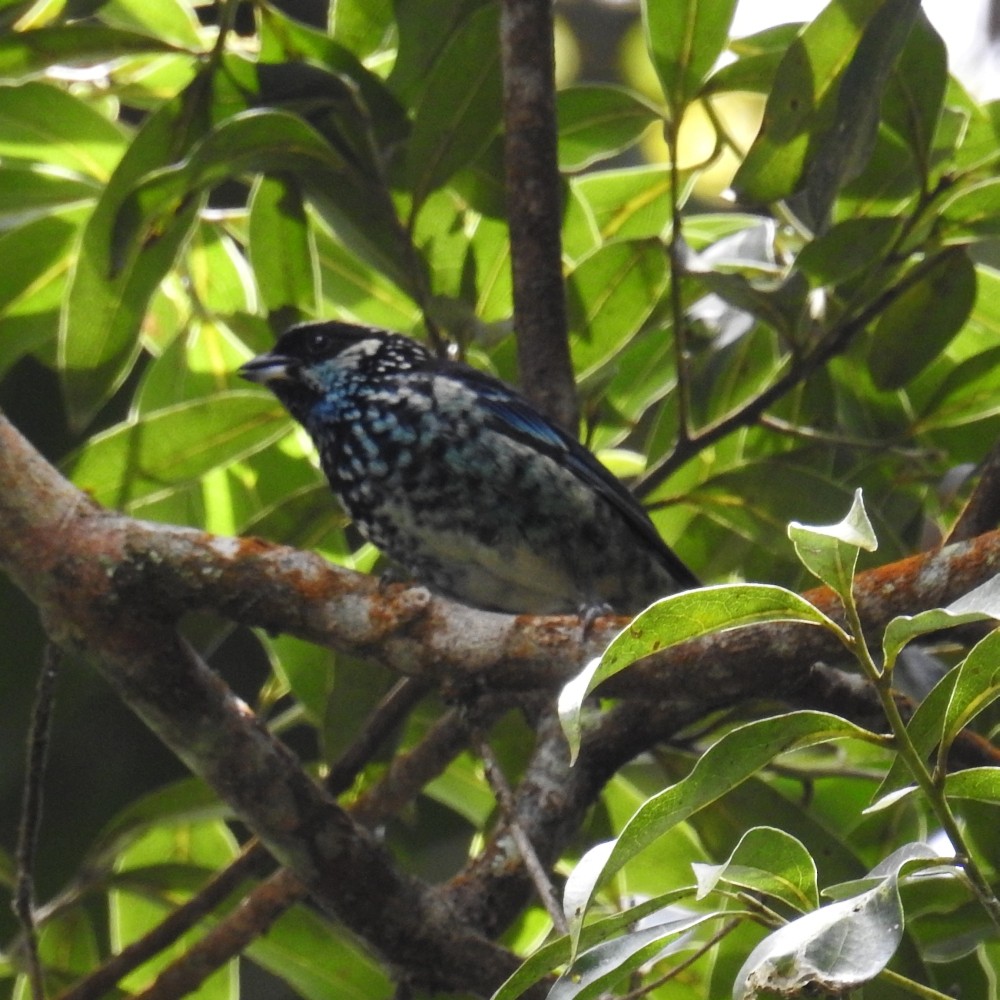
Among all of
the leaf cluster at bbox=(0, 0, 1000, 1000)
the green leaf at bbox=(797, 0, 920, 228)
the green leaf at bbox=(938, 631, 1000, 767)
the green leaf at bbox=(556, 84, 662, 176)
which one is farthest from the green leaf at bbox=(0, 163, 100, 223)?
the green leaf at bbox=(938, 631, 1000, 767)

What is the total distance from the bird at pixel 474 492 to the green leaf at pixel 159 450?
0.76 ft

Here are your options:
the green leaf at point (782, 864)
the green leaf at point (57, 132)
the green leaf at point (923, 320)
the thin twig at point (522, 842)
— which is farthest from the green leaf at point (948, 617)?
the green leaf at point (57, 132)

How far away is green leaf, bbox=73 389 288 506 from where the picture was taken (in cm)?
297

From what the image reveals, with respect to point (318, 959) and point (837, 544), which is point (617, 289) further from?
point (837, 544)

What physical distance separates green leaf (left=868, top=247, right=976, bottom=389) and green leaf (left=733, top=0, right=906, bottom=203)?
38 cm

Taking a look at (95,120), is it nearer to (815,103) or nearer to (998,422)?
(815,103)

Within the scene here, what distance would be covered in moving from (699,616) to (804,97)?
55.9 inches

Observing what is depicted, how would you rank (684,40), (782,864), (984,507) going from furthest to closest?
(684,40) → (984,507) → (782,864)

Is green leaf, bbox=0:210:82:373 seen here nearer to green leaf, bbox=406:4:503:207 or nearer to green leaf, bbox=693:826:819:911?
green leaf, bbox=406:4:503:207

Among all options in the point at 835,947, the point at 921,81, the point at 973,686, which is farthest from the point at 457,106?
the point at 835,947

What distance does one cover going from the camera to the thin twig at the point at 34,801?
2326 millimetres

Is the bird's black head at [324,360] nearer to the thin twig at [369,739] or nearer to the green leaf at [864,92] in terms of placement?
the thin twig at [369,739]

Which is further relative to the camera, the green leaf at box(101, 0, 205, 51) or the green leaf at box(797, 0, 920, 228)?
the green leaf at box(101, 0, 205, 51)

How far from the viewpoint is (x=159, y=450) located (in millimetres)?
2996
